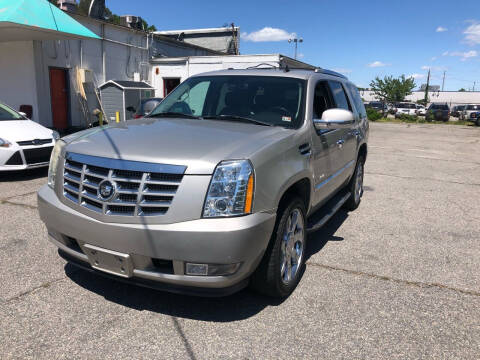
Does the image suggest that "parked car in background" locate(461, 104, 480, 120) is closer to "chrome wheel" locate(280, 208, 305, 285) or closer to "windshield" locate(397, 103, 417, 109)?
"windshield" locate(397, 103, 417, 109)

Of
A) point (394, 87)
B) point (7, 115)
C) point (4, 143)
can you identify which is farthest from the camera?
point (394, 87)

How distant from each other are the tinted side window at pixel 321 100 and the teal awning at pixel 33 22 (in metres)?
8.54

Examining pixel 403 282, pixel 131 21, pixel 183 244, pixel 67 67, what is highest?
pixel 131 21

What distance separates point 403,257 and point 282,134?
208 centimetres

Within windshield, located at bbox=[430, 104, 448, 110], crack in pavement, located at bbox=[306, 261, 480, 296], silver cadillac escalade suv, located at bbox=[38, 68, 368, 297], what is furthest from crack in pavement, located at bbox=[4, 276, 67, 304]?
windshield, located at bbox=[430, 104, 448, 110]

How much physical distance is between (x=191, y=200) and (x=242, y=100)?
174cm

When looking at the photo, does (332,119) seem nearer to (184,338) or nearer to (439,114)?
(184,338)

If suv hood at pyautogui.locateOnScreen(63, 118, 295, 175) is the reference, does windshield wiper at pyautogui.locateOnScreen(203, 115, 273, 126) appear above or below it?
above

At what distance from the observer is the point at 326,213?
4.45 metres

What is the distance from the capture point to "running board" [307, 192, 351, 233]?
3.87 meters

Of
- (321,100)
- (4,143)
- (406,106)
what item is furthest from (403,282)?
(406,106)

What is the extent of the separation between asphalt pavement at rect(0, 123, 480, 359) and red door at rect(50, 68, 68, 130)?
10.5 metres

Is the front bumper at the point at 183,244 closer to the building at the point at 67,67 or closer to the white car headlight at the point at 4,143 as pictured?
the white car headlight at the point at 4,143

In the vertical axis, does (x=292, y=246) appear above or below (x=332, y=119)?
below
